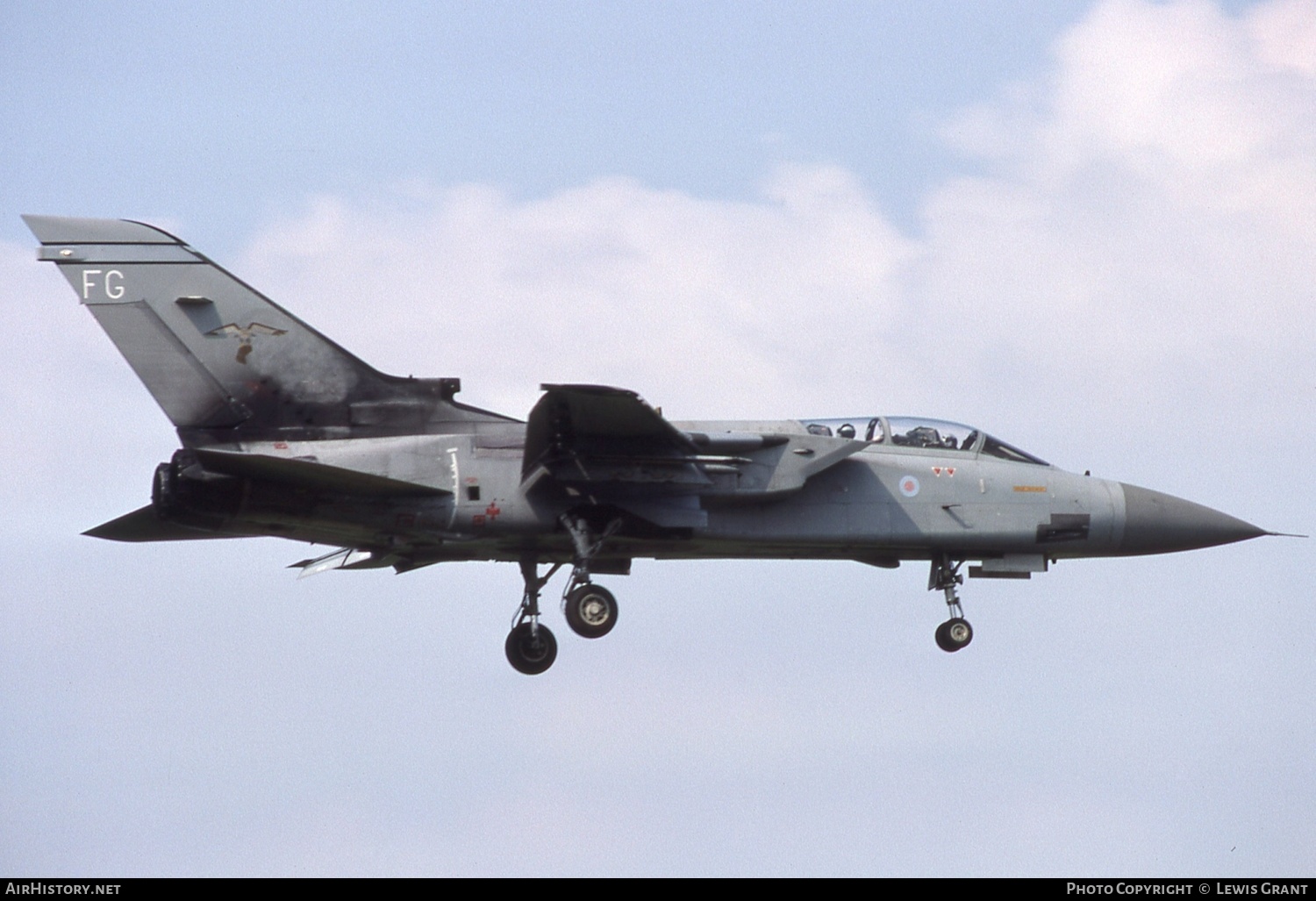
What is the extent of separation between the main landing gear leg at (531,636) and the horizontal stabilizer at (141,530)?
376cm

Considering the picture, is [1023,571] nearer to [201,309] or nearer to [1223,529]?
[1223,529]

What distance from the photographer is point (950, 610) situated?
22.9 metres

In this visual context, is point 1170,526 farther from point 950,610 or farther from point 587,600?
point 587,600

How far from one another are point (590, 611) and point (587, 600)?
0.14 m

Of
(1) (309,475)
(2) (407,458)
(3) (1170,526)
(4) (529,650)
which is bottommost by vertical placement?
(4) (529,650)

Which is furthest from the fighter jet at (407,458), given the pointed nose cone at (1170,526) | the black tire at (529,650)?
Answer: the pointed nose cone at (1170,526)

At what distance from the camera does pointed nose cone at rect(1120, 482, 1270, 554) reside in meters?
23.3

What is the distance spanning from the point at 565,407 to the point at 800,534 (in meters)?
3.72

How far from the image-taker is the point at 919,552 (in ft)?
74.3

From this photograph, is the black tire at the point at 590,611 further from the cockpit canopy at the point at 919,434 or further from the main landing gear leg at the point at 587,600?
the cockpit canopy at the point at 919,434

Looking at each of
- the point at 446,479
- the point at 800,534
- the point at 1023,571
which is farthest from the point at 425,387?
the point at 1023,571

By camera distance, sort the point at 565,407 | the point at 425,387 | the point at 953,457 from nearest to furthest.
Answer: the point at 565,407 → the point at 425,387 → the point at 953,457

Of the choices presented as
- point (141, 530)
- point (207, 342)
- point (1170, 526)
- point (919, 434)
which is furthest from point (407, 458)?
point (1170, 526)

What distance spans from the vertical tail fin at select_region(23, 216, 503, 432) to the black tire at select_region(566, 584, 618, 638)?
8.12 ft
